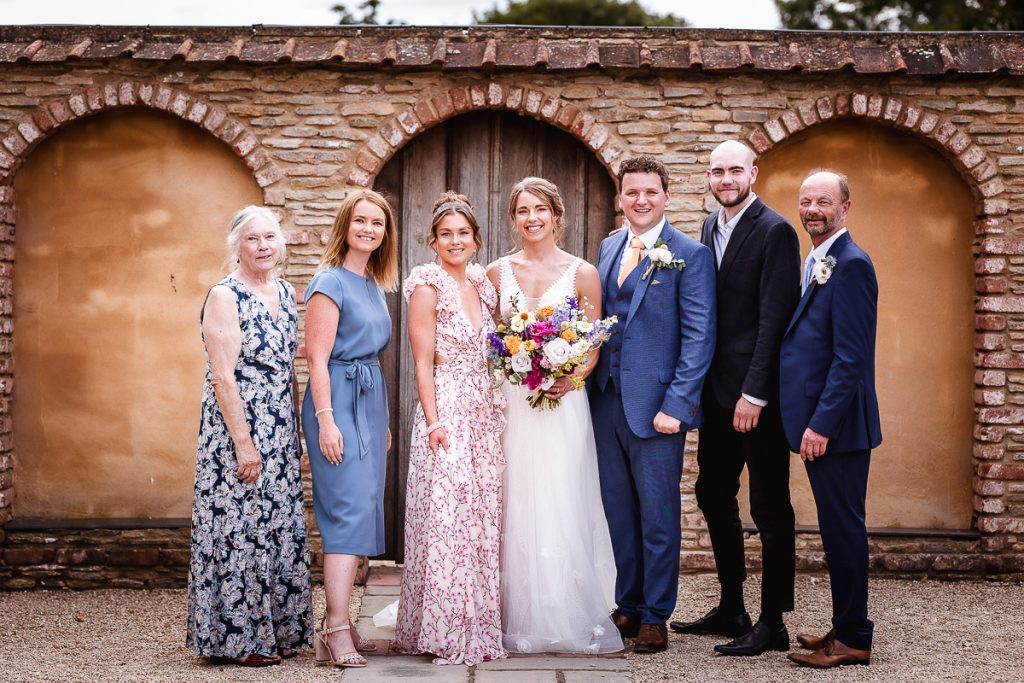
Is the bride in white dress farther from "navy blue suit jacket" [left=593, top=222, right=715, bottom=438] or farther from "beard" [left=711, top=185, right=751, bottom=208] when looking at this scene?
"beard" [left=711, top=185, right=751, bottom=208]

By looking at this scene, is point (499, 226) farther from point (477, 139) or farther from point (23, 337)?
point (23, 337)

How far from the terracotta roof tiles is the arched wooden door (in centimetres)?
56

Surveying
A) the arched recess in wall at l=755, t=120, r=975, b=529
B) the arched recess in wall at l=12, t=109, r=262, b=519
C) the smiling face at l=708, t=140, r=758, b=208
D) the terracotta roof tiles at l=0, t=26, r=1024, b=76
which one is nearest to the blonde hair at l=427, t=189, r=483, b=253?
the smiling face at l=708, t=140, r=758, b=208

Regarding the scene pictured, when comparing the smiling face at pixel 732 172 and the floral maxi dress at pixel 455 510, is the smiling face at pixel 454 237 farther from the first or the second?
the smiling face at pixel 732 172

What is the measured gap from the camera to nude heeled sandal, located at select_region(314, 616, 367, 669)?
4715 millimetres

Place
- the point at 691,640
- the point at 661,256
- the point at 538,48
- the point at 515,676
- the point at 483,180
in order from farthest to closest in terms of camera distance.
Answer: the point at 483,180 → the point at 538,48 → the point at 691,640 → the point at 661,256 → the point at 515,676

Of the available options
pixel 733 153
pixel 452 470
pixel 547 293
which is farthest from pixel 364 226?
pixel 733 153

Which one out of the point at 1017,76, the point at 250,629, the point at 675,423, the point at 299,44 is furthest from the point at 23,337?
the point at 1017,76

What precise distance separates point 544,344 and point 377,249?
3.06ft

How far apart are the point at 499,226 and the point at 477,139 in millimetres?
583

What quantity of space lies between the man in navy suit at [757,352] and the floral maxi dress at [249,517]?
2.05 m

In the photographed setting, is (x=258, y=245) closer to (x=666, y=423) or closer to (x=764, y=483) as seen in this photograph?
(x=666, y=423)

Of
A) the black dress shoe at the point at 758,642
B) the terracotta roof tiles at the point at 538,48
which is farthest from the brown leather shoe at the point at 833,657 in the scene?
the terracotta roof tiles at the point at 538,48

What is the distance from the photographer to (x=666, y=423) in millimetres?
4859
